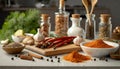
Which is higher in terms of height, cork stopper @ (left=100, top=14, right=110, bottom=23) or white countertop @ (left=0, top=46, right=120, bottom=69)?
cork stopper @ (left=100, top=14, right=110, bottom=23)

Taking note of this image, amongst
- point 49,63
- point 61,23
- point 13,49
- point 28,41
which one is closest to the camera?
point 49,63

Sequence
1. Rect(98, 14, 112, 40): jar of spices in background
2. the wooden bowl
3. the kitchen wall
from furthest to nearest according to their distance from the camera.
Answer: the kitchen wall < Rect(98, 14, 112, 40): jar of spices in background < the wooden bowl

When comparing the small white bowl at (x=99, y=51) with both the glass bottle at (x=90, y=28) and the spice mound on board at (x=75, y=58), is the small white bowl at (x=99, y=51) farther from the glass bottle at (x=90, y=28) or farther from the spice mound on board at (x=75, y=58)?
the glass bottle at (x=90, y=28)

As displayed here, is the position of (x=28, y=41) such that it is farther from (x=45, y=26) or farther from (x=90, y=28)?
(x=90, y=28)

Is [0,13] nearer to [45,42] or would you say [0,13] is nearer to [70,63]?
[45,42]

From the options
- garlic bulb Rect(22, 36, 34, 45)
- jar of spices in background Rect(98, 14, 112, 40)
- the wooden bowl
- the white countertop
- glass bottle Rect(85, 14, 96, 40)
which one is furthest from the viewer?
glass bottle Rect(85, 14, 96, 40)

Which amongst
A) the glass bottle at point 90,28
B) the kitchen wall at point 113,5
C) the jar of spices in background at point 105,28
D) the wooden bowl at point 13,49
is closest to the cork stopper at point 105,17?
the jar of spices in background at point 105,28

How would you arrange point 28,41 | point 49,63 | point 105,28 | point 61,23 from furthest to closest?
point 61,23 < point 105,28 < point 28,41 < point 49,63

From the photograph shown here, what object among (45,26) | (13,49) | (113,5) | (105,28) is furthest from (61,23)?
(113,5)

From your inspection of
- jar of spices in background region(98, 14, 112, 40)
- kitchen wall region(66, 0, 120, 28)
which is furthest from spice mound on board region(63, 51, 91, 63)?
kitchen wall region(66, 0, 120, 28)

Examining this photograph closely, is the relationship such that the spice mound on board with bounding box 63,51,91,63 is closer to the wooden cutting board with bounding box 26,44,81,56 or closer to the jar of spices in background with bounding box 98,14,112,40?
the wooden cutting board with bounding box 26,44,81,56

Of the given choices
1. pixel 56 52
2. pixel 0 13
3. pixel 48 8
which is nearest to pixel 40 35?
pixel 56 52

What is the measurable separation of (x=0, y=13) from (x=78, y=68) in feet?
10.6

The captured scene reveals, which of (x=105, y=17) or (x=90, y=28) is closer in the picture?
(x=105, y=17)
